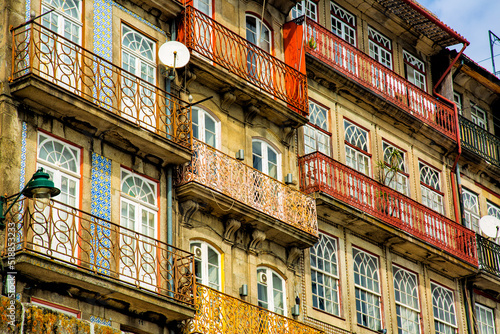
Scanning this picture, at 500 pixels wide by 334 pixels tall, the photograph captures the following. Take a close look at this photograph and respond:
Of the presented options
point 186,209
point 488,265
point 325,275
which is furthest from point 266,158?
point 488,265

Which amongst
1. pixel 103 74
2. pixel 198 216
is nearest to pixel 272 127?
pixel 198 216

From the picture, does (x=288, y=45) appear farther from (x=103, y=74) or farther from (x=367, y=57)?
(x=103, y=74)

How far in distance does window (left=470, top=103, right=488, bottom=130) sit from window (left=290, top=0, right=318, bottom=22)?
6795 mm

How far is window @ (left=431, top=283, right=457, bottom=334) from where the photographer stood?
88.0ft

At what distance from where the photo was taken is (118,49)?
20.7 m

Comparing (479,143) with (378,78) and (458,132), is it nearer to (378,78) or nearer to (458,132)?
(458,132)

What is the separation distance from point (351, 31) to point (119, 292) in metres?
12.3

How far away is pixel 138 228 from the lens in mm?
19719

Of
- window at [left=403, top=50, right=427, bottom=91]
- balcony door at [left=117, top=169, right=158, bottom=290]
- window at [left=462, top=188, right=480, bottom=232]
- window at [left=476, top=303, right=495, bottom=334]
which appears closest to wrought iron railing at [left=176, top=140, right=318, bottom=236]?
balcony door at [left=117, top=169, right=158, bottom=290]

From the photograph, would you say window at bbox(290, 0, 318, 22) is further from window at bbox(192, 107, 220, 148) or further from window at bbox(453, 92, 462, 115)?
window at bbox(453, 92, 462, 115)

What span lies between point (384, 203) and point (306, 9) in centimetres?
497

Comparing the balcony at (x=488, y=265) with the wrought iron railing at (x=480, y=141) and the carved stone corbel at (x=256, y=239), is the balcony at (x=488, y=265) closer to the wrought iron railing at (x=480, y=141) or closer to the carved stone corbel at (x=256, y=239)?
the wrought iron railing at (x=480, y=141)

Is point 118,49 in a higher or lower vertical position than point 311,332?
higher

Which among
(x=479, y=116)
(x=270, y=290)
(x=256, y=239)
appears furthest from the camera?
(x=479, y=116)
